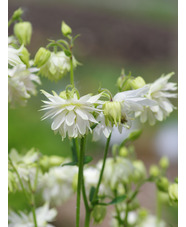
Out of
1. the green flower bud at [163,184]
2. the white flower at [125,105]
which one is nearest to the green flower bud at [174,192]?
the green flower bud at [163,184]

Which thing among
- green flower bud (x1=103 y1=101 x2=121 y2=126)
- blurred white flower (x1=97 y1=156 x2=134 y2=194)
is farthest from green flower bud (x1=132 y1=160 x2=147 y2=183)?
green flower bud (x1=103 y1=101 x2=121 y2=126)

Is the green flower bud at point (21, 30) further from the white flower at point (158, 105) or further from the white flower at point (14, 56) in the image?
the white flower at point (158, 105)

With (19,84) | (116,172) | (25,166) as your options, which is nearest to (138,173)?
(116,172)

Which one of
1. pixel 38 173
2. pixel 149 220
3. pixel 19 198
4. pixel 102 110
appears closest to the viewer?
pixel 102 110

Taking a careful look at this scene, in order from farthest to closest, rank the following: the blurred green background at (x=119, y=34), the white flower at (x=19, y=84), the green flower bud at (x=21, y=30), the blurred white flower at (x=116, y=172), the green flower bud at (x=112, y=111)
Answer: the blurred green background at (x=119, y=34) → the blurred white flower at (x=116, y=172) → the green flower bud at (x=21, y=30) → the white flower at (x=19, y=84) → the green flower bud at (x=112, y=111)

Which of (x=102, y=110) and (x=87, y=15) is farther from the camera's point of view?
(x=87, y=15)
